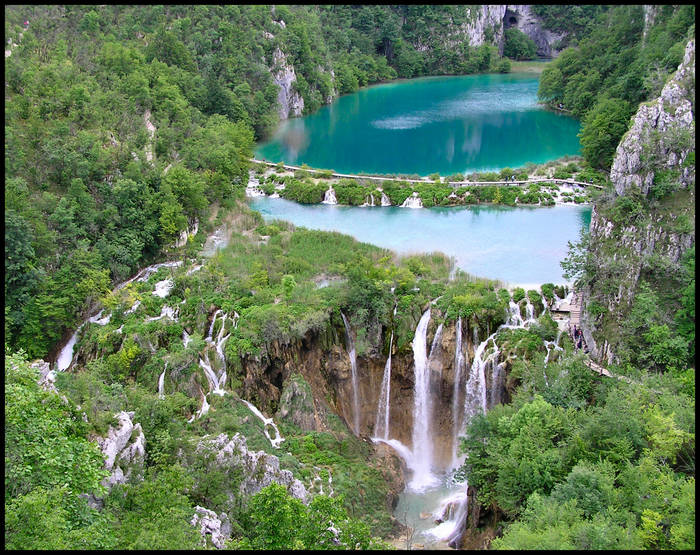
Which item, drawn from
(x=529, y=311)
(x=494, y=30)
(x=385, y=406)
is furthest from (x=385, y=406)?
(x=494, y=30)

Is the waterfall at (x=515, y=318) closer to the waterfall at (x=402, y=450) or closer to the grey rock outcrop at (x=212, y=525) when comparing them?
the waterfall at (x=402, y=450)

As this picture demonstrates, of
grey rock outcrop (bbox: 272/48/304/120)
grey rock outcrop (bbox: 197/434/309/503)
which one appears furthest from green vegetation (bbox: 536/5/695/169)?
grey rock outcrop (bbox: 272/48/304/120)

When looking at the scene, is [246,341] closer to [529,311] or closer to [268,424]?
[268,424]

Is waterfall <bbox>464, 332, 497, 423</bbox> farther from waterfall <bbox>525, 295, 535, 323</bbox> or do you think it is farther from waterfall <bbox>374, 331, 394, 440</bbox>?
waterfall <bbox>374, 331, 394, 440</bbox>

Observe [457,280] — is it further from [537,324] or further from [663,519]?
[663,519]

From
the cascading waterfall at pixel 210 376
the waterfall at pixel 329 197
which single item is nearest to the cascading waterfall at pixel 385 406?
the cascading waterfall at pixel 210 376

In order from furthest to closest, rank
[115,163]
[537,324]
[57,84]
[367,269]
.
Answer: [57,84]
[115,163]
[367,269]
[537,324]

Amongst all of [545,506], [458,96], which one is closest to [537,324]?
[545,506]

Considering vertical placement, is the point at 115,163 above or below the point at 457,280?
above
